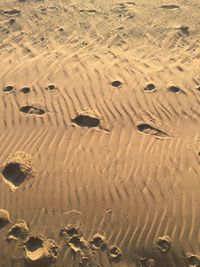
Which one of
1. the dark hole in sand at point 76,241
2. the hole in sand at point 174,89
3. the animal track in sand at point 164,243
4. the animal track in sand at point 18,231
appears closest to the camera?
the animal track in sand at point 164,243

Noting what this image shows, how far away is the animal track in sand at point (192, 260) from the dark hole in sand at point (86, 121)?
3240mm

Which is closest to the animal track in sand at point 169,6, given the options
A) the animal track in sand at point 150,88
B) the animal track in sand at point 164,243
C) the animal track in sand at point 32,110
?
the animal track in sand at point 150,88

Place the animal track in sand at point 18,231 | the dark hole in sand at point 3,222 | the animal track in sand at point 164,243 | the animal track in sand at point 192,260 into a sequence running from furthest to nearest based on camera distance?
the dark hole in sand at point 3,222, the animal track in sand at point 18,231, the animal track in sand at point 164,243, the animal track in sand at point 192,260

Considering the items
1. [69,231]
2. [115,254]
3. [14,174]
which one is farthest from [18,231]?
[115,254]

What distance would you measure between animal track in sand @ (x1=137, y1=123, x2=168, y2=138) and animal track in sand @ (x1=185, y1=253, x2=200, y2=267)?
101 inches

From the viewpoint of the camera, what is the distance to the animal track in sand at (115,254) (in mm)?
5669

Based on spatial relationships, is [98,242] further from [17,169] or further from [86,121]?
[86,121]

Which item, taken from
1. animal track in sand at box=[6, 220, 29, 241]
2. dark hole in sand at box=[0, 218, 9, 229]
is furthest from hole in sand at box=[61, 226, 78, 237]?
dark hole in sand at box=[0, 218, 9, 229]

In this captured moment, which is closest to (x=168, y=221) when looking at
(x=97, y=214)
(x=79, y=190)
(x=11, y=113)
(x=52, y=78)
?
(x=97, y=214)

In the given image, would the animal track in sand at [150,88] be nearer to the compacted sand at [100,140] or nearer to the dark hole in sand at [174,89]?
the compacted sand at [100,140]

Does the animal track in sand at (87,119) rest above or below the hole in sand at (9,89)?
below

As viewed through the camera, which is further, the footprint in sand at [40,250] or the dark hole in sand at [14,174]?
the dark hole in sand at [14,174]

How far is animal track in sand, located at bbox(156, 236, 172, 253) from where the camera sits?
18.7 feet

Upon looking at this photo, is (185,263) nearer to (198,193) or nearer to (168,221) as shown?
(168,221)
